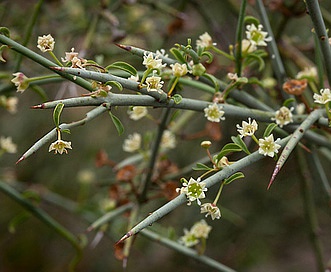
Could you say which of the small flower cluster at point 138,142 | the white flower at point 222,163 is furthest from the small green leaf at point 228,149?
the small flower cluster at point 138,142

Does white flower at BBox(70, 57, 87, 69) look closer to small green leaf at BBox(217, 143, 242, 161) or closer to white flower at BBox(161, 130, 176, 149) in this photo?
small green leaf at BBox(217, 143, 242, 161)

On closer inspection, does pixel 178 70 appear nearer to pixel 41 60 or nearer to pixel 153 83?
pixel 153 83

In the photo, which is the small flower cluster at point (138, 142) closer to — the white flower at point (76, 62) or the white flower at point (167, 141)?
the white flower at point (167, 141)

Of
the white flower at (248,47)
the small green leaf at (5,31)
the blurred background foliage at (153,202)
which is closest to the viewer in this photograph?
the small green leaf at (5,31)

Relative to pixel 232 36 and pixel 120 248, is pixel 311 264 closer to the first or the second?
pixel 232 36

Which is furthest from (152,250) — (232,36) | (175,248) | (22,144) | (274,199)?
(175,248)

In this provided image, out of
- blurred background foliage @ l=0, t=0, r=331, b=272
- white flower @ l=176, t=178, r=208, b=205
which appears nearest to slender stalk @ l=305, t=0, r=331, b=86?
white flower @ l=176, t=178, r=208, b=205

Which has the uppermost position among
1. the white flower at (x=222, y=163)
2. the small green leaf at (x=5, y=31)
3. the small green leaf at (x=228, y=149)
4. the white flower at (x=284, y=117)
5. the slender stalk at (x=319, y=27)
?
the slender stalk at (x=319, y=27)

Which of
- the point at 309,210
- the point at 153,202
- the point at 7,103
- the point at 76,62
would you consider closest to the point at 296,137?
the point at 76,62
